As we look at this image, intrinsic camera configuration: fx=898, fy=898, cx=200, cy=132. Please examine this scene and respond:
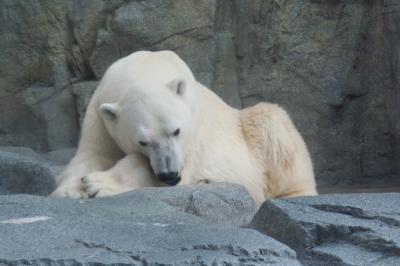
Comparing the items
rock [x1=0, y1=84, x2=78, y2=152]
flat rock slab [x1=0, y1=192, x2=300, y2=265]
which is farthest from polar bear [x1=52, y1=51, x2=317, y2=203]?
rock [x1=0, y1=84, x2=78, y2=152]

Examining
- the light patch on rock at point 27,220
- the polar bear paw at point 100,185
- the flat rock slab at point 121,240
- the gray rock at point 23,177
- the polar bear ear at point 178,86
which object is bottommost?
the gray rock at point 23,177

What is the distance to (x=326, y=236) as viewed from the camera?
12.5 ft

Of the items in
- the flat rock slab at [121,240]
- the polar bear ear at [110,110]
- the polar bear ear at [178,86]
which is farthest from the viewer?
the polar bear ear at [178,86]

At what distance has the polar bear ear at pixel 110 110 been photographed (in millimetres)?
5348

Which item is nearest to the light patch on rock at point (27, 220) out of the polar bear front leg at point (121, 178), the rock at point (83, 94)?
the polar bear front leg at point (121, 178)

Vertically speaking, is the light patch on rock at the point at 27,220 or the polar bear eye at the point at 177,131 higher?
the polar bear eye at the point at 177,131

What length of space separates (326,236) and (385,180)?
4.65 m

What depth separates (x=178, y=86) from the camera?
5473mm

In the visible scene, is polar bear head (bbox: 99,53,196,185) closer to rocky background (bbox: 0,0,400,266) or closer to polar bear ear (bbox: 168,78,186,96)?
polar bear ear (bbox: 168,78,186,96)

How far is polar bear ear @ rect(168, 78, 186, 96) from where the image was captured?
5.47m

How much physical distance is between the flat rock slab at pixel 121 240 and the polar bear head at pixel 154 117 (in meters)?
1.21

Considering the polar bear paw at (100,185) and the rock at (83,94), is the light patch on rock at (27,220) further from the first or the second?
the rock at (83,94)

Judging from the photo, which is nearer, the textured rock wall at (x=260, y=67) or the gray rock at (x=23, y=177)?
the gray rock at (x=23, y=177)

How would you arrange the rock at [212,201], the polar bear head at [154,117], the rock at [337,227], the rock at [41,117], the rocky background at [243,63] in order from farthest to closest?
the rock at [41,117], the rocky background at [243,63], the polar bear head at [154,117], the rock at [212,201], the rock at [337,227]
